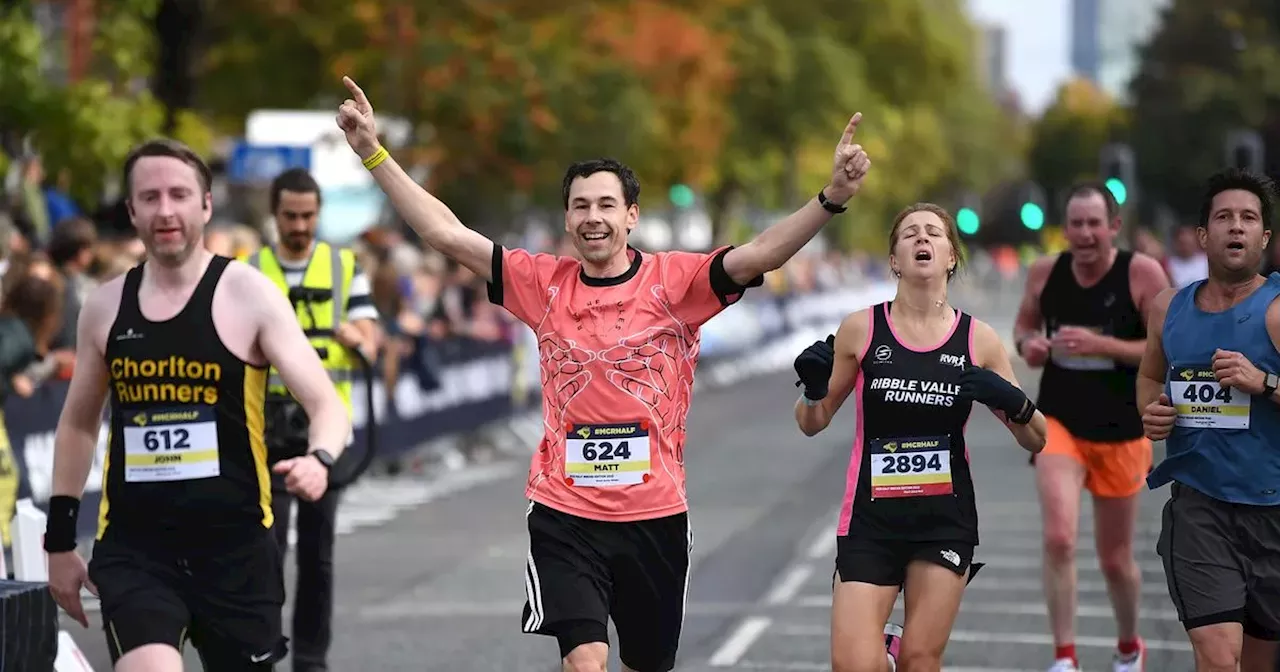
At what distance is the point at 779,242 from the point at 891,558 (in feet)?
3.78

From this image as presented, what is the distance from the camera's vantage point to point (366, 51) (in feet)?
98.5

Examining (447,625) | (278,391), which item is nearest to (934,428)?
(278,391)

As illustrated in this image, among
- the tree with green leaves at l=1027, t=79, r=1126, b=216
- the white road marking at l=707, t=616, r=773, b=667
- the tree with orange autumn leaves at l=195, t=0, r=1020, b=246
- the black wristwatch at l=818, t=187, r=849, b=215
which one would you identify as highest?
the tree with green leaves at l=1027, t=79, r=1126, b=216

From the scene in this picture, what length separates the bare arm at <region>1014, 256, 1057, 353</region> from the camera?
10.1 meters

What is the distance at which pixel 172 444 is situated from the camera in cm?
634

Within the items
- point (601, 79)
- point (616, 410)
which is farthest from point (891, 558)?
point (601, 79)

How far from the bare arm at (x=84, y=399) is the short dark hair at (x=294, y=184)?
273 cm

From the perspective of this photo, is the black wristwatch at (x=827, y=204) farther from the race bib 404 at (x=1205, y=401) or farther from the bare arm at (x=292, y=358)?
the bare arm at (x=292, y=358)

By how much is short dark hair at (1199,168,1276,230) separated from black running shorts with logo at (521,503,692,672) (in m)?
2.04

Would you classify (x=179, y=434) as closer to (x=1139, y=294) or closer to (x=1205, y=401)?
(x=1205, y=401)

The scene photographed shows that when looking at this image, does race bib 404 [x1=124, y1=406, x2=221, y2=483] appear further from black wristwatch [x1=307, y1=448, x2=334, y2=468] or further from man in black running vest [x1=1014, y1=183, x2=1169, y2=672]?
man in black running vest [x1=1014, y1=183, x2=1169, y2=672]

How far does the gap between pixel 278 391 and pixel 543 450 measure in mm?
2126

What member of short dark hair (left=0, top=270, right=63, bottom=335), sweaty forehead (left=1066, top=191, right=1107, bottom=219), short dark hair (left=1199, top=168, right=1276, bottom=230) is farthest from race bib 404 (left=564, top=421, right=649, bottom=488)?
short dark hair (left=0, top=270, right=63, bottom=335)

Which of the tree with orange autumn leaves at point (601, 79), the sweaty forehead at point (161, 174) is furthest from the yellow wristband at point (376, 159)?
the tree with orange autumn leaves at point (601, 79)
